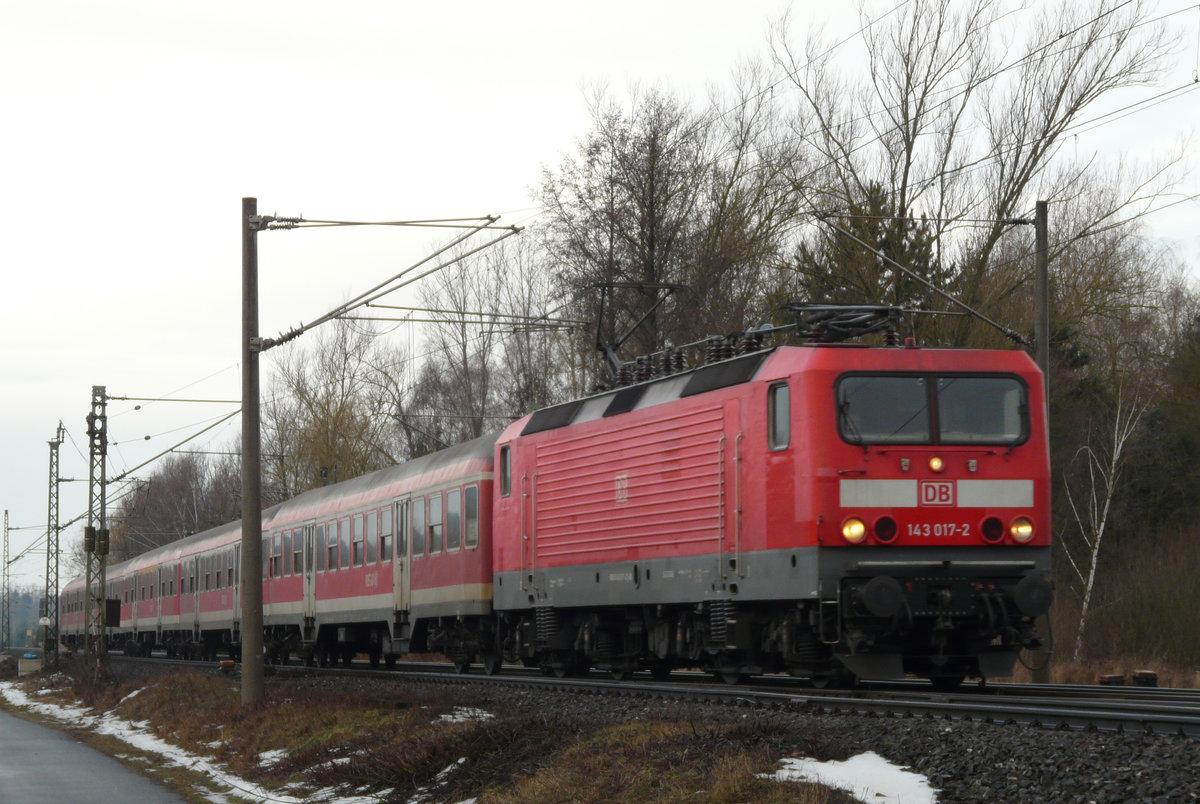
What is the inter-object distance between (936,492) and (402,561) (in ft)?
44.8

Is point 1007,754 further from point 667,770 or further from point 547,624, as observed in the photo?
point 547,624

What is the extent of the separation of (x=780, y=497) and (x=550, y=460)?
6.03 m

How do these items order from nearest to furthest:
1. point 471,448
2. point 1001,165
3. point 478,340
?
1. point 471,448
2. point 1001,165
3. point 478,340

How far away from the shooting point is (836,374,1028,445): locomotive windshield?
1498 centimetres

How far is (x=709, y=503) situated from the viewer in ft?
54.6

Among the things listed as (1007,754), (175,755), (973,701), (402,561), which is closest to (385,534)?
(402,561)

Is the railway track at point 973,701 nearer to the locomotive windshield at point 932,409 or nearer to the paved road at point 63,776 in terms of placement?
the locomotive windshield at point 932,409

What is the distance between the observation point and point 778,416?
15352mm

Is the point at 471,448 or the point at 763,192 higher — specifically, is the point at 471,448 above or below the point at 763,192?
below

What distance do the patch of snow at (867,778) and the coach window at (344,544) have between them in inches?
804

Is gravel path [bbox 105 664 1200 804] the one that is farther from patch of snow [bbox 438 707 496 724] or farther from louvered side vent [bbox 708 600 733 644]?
louvered side vent [bbox 708 600 733 644]

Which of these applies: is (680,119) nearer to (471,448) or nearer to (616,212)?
(616,212)

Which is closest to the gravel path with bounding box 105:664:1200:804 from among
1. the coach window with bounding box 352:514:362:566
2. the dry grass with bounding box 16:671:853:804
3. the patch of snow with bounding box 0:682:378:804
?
the dry grass with bounding box 16:671:853:804

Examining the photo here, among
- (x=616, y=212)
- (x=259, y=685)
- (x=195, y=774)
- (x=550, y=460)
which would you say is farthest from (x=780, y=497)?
(x=616, y=212)
